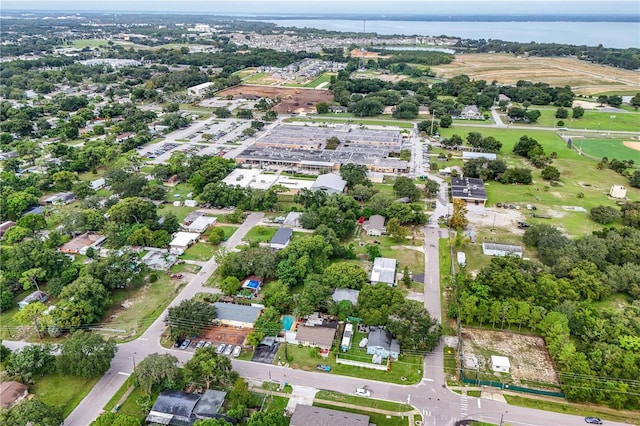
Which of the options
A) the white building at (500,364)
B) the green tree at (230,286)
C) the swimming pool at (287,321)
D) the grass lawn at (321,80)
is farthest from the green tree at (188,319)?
the grass lawn at (321,80)

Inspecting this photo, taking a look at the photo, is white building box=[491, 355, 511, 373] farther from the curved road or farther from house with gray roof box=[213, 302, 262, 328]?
house with gray roof box=[213, 302, 262, 328]

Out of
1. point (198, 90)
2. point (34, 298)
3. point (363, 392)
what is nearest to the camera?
point (363, 392)

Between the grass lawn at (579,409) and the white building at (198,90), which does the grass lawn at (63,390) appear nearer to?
the grass lawn at (579,409)

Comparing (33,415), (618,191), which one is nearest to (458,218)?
(618,191)

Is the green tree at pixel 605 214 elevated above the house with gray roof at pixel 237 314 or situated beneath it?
elevated above

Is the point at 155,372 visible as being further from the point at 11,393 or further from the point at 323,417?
the point at 323,417
